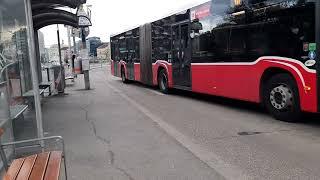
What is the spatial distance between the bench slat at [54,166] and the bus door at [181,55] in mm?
9079

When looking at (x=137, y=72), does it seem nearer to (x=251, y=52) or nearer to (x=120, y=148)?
(x=251, y=52)

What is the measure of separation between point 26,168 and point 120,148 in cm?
313

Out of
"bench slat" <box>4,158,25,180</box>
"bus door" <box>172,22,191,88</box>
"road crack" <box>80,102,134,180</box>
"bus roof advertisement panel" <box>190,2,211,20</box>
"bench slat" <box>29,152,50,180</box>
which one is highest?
"bus roof advertisement panel" <box>190,2,211,20</box>

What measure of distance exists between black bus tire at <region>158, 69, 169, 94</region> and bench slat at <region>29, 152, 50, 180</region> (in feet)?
37.3

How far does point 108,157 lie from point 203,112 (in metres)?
4.58

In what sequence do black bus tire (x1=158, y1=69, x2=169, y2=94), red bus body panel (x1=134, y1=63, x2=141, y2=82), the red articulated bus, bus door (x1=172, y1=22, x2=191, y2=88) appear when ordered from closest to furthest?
1. the red articulated bus
2. bus door (x1=172, y1=22, x2=191, y2=88)
3. black bus tire (x1=158, y1=69, x2=169, y2=94)
4. red bus body panel (x1=134, y1=63, x2=141, y2=82)

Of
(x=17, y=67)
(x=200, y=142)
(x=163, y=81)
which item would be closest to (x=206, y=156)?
(x=200, y=142)

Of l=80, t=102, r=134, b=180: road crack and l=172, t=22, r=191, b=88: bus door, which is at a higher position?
l=172, t=22, r=191, b=88: bus door

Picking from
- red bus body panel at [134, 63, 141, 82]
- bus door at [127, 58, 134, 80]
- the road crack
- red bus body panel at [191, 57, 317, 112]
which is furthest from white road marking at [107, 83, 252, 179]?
bus door at [127, 58, 134, 80]

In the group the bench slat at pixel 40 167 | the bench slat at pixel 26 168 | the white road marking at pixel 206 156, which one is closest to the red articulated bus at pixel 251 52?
the white road marking at pixel 206 156

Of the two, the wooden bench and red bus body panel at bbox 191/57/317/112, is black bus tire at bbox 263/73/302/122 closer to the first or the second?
red bus body panel at bbox 191/57/317/112

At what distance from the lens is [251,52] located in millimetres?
9797

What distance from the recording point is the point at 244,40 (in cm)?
1005

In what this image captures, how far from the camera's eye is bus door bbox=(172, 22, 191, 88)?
13453 mm
